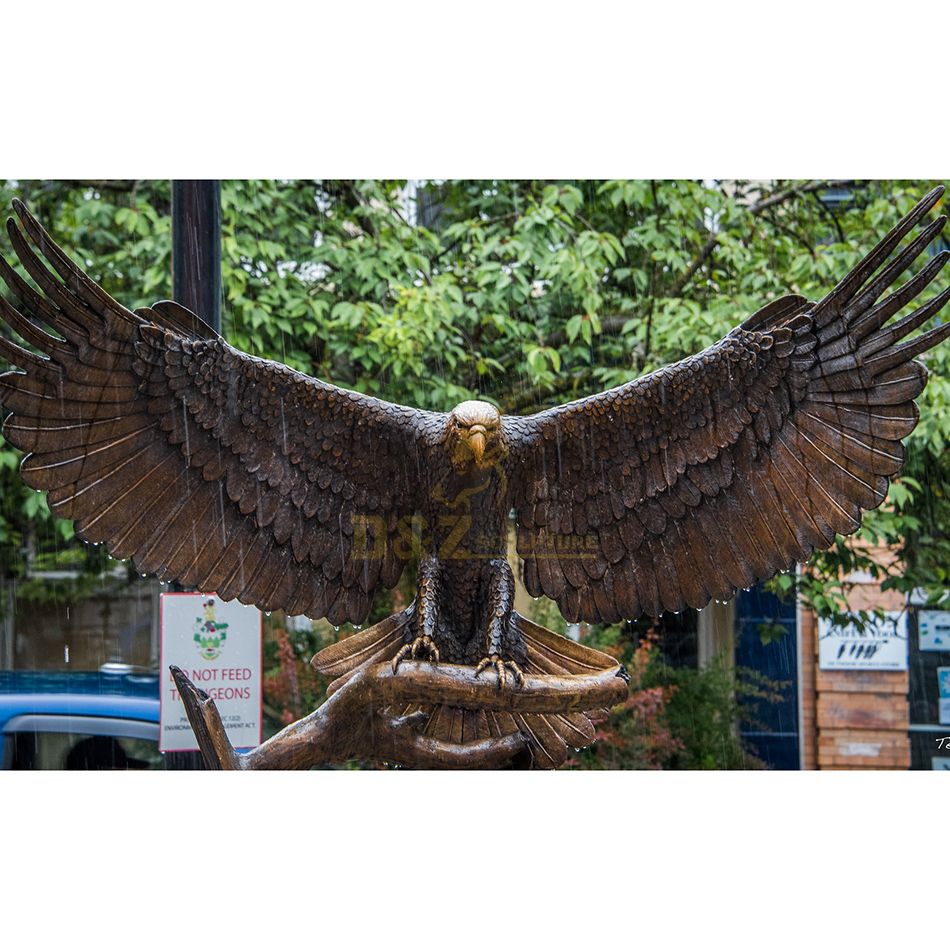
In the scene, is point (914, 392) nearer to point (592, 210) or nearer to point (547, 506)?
point (547, 506)

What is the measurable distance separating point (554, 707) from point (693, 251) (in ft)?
12.2

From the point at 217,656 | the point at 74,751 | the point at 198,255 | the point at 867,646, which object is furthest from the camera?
the point at 867,646

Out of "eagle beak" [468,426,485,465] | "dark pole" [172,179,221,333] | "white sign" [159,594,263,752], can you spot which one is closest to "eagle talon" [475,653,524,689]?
"eagle beak" [468,426,485,465]

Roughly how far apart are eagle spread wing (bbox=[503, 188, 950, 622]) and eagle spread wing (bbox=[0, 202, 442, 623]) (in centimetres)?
55

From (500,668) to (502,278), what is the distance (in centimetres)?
281

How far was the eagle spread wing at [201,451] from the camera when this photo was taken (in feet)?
11.7

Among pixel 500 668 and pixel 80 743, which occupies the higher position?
pixel 500 668

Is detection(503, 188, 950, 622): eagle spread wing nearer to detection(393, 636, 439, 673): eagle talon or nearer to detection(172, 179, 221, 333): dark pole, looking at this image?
detection(393, 636, 439, 673): eagle talon

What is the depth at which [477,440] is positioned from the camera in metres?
3.65

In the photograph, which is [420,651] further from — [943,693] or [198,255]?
[943,693]

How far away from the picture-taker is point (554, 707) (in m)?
3.67

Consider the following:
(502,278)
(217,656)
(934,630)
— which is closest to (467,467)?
(217,656)

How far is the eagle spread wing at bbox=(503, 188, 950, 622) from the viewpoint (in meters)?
3.70

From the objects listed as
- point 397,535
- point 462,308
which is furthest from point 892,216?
point 397,535
